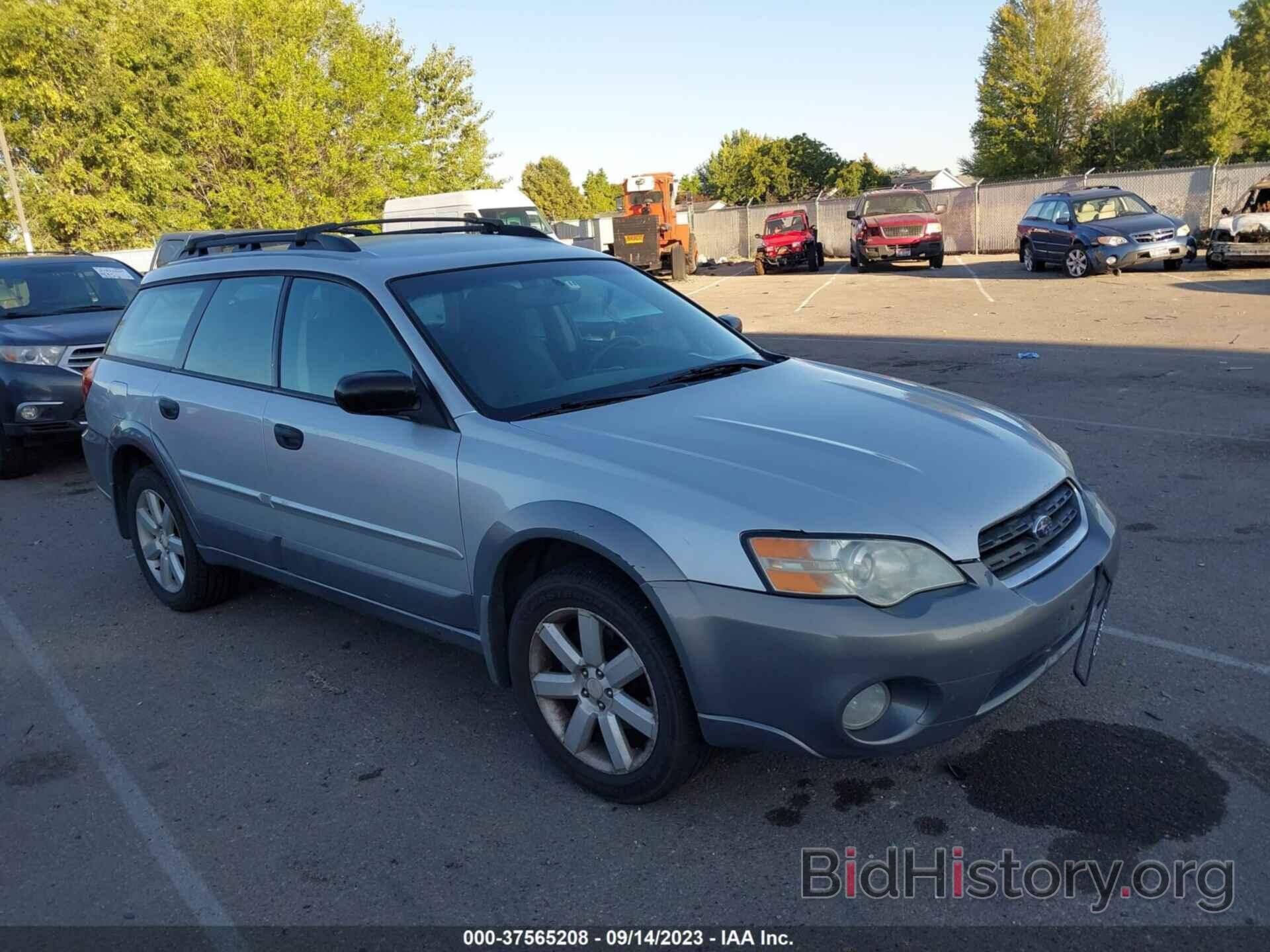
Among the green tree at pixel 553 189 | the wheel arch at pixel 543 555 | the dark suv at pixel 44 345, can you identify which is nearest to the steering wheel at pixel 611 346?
the wheel arch at pixel 543 555

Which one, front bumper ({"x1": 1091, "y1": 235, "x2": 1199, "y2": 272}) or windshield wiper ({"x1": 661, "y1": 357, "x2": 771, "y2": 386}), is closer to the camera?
windshield wiper ({"x1": 661, "y1": 357, "x2": 771, "y2": 386})

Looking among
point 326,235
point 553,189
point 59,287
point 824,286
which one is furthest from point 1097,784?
point 553,189

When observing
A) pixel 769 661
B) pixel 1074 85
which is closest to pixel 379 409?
pixel 769 661

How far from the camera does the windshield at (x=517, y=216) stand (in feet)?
76.9

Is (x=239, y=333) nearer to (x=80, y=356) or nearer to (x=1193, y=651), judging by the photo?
(x=1193, y=651)

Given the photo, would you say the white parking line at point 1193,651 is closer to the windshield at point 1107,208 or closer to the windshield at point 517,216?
the windshield at point 1107,208

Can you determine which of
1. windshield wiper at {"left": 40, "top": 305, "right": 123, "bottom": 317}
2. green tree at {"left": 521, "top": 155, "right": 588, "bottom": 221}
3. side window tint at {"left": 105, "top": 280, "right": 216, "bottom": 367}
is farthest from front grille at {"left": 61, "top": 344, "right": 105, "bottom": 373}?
green tree at {"left": 521, "top": 155, "right": 588, "bottom": 221}

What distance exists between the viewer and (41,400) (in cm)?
830

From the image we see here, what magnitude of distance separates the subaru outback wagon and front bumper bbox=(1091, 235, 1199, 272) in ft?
58.9

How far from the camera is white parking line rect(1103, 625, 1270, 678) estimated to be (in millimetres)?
3809

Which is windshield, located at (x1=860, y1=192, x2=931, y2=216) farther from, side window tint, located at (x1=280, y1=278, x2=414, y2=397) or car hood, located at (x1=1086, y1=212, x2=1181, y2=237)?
side window tint, located at (x1=280, y1=278, x2=414, y2=397)

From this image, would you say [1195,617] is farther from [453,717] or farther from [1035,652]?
[453,717]

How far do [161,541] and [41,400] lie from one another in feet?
13.2

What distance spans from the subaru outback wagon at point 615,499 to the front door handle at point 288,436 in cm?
1
